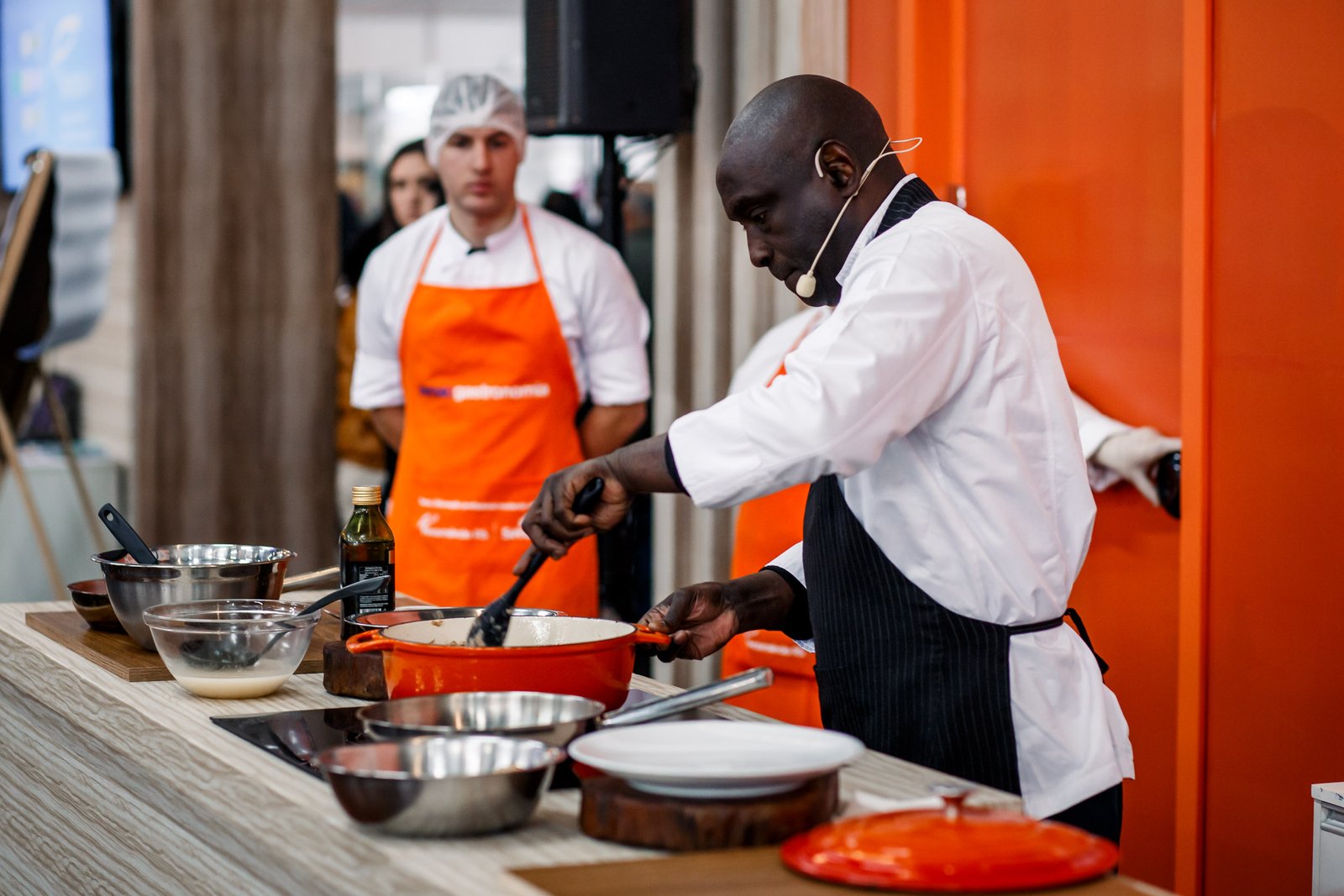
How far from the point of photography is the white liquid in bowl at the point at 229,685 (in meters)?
1.82

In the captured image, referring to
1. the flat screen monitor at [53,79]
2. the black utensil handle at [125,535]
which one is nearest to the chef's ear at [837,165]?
the black utensil handle at [125,535]

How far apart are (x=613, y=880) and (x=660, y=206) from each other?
341cm

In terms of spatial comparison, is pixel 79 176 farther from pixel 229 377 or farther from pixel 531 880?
pixel 531 880

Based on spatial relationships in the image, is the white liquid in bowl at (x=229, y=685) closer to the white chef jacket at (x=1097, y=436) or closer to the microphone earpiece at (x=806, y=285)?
the microphone earpiece at (x=806, y=285)

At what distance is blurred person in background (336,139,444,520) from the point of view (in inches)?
192

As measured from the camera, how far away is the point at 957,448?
175 centimetres

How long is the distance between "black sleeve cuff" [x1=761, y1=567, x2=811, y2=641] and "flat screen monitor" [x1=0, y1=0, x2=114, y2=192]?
483 centimetres

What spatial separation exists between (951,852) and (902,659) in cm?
67

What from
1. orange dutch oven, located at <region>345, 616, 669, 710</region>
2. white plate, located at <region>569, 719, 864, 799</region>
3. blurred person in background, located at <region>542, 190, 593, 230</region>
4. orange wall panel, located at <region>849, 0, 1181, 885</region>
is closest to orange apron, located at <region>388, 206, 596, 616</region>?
orange wall panel, located at <region>849, 0, 1181, 885</region>

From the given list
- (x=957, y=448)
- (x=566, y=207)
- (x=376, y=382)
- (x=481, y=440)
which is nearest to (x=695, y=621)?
(x=957, y=448)

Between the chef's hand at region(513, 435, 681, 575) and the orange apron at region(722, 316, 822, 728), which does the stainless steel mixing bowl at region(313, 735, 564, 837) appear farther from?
the orange apron at region(722, 316, 822, 728)

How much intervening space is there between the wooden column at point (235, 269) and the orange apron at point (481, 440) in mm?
788

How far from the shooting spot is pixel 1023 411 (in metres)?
1.76

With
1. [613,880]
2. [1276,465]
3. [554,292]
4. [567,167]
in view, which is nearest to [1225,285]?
[1276,465]
